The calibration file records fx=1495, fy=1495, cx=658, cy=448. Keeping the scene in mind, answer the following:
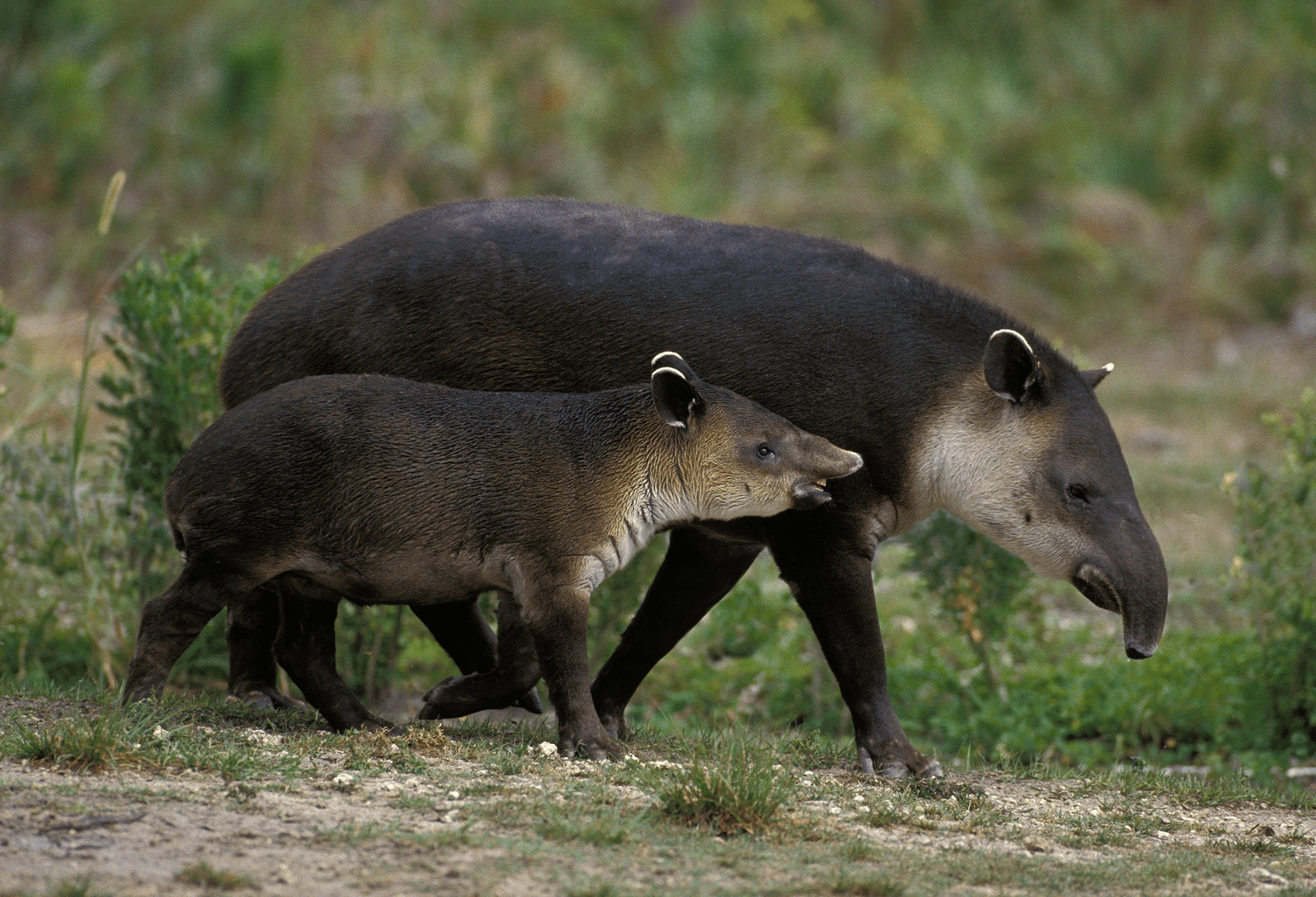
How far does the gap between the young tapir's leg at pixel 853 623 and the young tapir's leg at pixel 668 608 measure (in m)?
0.59

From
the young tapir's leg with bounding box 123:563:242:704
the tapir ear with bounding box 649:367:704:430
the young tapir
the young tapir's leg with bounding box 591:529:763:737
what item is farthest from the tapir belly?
the young tapir's leg with bounding box 591:529:763:737

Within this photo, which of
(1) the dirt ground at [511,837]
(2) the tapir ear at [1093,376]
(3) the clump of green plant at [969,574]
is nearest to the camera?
(1) the dirt ground at [511,837]

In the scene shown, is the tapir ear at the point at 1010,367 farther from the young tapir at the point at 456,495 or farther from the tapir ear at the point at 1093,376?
the young tapir at the point at 456,495

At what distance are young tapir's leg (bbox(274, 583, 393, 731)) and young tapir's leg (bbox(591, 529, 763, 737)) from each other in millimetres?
1184

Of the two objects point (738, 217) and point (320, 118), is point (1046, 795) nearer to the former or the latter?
point (738, 217)

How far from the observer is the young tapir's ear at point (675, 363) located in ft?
18.2

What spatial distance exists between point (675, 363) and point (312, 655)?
179cm

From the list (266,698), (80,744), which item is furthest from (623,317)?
(80,744)

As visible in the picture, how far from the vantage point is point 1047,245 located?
60.2ft

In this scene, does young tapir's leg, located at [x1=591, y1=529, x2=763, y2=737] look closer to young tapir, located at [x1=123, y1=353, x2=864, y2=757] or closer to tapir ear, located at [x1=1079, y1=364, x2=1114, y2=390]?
young tapir, located at [x1=123, y1=353, x2=864, y2=757]

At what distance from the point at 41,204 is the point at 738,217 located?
7.63 metres

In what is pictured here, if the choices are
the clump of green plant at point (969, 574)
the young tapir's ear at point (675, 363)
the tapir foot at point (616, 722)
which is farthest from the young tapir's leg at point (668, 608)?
the clump of green plant at point (969, 574)

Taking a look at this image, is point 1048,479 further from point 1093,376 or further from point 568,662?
point 568,662

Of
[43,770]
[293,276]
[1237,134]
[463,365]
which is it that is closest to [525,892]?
[43,770]
